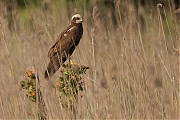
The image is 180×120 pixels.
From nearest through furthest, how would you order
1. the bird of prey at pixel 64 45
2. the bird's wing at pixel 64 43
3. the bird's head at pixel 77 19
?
the bird of prey at pixel 64 45
the bird's wing at pixel 64 43
the bird's head at pixel 77 19

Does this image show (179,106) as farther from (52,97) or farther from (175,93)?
(52,97)

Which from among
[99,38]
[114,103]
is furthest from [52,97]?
[99,38]

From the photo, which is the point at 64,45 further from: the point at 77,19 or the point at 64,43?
the point at 77,19

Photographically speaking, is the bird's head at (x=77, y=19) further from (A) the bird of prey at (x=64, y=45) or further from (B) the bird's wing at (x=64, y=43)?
(B) the bird's wing at (x=64, y=43)

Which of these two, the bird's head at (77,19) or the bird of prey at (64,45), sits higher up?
the bird's head at (77,19)

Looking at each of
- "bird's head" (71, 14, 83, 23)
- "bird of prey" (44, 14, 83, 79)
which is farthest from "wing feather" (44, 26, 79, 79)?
"bird's head" (71, 14, 83, 23)

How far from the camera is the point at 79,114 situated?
10.9 ft

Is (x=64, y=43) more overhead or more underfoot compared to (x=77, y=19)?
more underfoot

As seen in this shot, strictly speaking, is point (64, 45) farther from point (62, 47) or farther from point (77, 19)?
point (77, 19)

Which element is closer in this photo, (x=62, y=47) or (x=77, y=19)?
(x=62, y=47)

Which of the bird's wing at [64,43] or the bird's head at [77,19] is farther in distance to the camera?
the bird's head at [77,19]

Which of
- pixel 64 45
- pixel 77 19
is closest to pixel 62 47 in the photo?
pixel 64 45

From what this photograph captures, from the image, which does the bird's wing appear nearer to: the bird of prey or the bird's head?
the bird of prey

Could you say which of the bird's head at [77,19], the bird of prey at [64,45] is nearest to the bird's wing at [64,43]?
the bird of prey at [64,45]
